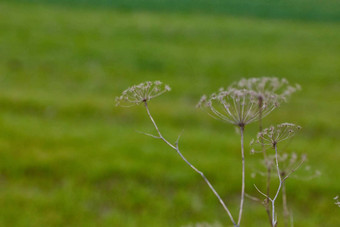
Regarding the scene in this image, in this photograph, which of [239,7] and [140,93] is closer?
[140,93]

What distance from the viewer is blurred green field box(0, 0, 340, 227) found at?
8539 millimetres

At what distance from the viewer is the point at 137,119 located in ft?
44.2

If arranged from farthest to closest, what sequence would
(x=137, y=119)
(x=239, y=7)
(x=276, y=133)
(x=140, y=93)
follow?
(x=239, y=7)
(x=137, y=119)
(x=140, y=93)
(x=276, y=133)

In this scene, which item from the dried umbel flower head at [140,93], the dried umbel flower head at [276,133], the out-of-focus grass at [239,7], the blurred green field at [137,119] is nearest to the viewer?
the dried umbel flower head at [276,133]

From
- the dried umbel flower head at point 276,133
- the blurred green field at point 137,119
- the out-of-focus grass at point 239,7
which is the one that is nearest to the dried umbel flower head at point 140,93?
the dried umbel flower head at point 276,133

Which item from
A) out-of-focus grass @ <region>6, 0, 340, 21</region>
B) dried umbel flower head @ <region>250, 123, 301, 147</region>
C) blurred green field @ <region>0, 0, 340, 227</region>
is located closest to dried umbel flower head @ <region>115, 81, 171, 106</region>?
dried umbel flower head @ <region>250, 123, 301, 147</region>

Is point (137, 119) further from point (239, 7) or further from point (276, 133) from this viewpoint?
point (239, 7)

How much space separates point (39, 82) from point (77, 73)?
177 centimetres

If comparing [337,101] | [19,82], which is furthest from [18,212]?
[337,101]

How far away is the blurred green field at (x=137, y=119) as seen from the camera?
854 centimetres

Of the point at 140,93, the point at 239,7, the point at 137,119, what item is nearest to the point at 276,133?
the point at 140,93

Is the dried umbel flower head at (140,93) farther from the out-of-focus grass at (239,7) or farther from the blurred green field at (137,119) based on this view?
the out-of-focus grass at (239,7)

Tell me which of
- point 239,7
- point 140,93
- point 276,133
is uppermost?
point 239,7

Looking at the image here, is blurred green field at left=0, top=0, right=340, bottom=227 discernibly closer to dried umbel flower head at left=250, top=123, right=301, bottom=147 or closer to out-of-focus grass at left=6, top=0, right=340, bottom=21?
out-of-focus grass at left=6, top=0, right=340, bottom=21
